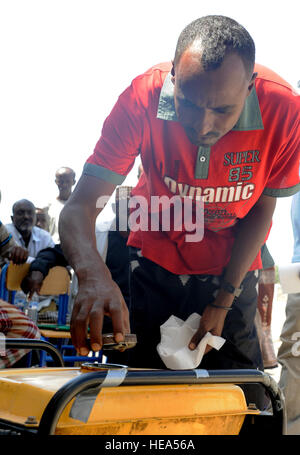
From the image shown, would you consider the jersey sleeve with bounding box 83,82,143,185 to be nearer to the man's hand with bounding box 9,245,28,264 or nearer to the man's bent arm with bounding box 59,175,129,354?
the man's bent arm with bounding box 59,175,129,354

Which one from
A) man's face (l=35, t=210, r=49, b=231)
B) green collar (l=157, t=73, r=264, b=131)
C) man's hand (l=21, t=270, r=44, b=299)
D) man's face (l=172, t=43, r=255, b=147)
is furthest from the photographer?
man's face (l=35, t=210, r=49, b=231)

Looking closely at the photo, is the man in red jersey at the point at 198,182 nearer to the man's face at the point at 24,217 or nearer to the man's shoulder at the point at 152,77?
the man's shoulder at the point at 152,77

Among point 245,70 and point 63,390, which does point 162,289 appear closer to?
point 245,70

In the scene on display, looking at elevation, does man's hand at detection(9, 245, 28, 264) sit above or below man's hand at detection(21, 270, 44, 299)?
above

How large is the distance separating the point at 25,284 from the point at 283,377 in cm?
247

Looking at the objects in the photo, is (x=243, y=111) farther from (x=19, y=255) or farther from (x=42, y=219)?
(x=42, y=219)

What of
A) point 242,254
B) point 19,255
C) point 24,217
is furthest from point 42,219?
point 242,254

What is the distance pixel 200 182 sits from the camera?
2201 millimetres

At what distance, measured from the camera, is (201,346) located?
2197 mm

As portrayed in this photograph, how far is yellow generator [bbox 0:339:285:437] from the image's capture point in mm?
1195

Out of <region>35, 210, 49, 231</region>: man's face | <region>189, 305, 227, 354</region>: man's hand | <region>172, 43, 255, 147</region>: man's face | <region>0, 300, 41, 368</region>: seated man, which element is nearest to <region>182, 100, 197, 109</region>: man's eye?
<region>172, 43, 255, 147</region>: man's face

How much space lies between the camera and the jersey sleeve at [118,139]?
2.13 metres

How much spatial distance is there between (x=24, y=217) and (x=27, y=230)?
0.54ft
